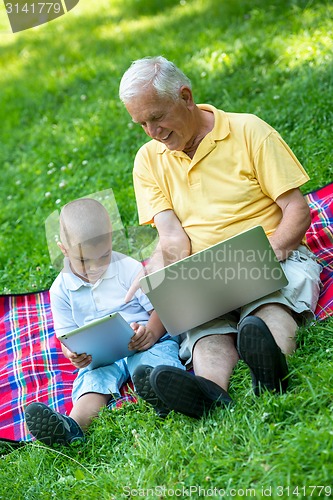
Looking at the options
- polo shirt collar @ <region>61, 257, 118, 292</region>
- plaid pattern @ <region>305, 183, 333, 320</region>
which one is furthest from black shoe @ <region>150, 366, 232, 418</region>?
polo shirt collar @ <region>61, 257, 118, 292</region>

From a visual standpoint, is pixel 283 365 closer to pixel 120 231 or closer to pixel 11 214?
pixel 120 231

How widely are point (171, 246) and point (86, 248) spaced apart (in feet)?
1.46

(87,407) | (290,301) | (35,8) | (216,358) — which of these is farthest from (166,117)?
(35,8)

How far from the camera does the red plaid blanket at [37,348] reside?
147 inches

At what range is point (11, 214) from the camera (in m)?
6.01

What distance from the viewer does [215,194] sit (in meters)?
3.60

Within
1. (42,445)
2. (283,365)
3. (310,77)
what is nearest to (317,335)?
(283,365)

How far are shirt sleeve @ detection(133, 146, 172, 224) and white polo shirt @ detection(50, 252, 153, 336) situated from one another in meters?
0.26

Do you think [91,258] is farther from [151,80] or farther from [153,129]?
[151,80]

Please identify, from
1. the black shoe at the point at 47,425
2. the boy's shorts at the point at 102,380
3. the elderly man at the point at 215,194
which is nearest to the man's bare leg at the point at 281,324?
the elderly man at the point at 215,194

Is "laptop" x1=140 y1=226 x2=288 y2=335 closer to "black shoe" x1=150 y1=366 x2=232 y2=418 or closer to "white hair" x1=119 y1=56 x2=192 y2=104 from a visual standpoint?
"black shoe" x1=150 y1=366 x2=232 y2=418

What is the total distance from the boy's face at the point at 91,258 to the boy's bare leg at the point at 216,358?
0.62m

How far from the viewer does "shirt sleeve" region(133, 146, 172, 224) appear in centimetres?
377

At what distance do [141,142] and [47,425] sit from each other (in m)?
3.34
